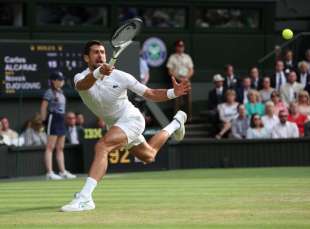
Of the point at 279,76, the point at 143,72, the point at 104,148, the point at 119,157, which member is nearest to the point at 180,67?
the point at 143,72

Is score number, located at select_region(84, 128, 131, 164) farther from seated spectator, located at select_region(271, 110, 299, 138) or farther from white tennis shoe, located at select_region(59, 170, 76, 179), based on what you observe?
seated spectator, located at select_region(271, 110, 299, 138)

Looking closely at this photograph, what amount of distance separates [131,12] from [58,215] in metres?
14.9

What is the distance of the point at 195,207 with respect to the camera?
10.4 m

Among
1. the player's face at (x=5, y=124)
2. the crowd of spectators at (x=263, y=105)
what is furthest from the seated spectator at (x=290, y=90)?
the player's face at (x=5, y=124)

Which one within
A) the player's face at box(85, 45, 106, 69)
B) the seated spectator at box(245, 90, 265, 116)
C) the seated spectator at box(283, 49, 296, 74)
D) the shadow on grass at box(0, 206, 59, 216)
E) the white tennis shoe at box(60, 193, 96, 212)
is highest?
the seated spectator at box(283, 49, 296, 74)

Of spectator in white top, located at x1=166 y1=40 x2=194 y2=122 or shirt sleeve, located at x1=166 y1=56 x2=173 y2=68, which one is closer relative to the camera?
spectator in white top, located at x1=166 y1=40 x2=194 y2=122

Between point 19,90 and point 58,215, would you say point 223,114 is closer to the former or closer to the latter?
point 19,90

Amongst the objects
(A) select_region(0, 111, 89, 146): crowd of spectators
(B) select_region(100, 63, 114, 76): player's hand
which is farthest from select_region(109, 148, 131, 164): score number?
(B) select_region(100, 63, 114, 76): player's hand

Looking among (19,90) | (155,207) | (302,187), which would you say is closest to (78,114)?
(19,90)

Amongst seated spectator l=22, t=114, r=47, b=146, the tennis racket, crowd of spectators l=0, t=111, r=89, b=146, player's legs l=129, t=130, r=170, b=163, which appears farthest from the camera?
seated spectator l=22, t=114, r=47, b=146

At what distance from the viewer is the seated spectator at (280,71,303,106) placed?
21.7 m

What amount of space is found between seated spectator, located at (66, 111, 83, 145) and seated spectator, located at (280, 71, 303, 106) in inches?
194

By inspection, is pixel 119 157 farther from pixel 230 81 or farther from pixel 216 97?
pixel 230 81

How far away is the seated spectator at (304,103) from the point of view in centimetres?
2084
